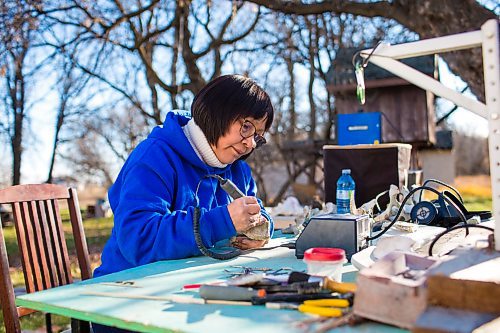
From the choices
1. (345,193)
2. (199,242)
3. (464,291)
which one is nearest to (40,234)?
(199,242)

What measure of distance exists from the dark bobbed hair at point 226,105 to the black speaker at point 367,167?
1.32 metres

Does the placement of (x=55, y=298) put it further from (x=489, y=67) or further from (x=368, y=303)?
(x=489, y=67)

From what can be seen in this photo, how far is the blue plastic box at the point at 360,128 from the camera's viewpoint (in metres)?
4.47

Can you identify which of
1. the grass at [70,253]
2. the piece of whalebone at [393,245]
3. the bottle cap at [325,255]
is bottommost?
the grass at [70,253]

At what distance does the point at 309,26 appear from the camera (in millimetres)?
10789

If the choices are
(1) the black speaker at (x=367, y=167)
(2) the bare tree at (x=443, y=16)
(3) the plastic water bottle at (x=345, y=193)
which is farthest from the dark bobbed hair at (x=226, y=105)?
(2) the bare tree at (x=443, y=16)

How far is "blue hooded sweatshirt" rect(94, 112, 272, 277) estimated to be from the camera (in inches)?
66.5

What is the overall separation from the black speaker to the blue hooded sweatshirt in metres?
1.31

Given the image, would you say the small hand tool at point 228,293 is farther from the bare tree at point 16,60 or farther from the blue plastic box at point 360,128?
the bare tree at point 16,60

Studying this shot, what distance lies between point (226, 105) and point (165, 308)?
1014mm

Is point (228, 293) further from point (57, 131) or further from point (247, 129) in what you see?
point (57, 131)

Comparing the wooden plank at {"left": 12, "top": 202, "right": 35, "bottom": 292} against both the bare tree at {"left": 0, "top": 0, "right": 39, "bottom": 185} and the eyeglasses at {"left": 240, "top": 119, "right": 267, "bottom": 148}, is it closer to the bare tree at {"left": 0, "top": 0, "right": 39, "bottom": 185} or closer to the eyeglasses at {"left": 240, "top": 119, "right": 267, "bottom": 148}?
the eyeglasses at {"left": 240, "top": 119, "right": 267, "bottom": 148}

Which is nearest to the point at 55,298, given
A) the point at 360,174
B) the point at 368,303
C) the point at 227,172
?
the point at 368,303

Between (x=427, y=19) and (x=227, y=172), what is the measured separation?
4162 millimetres
